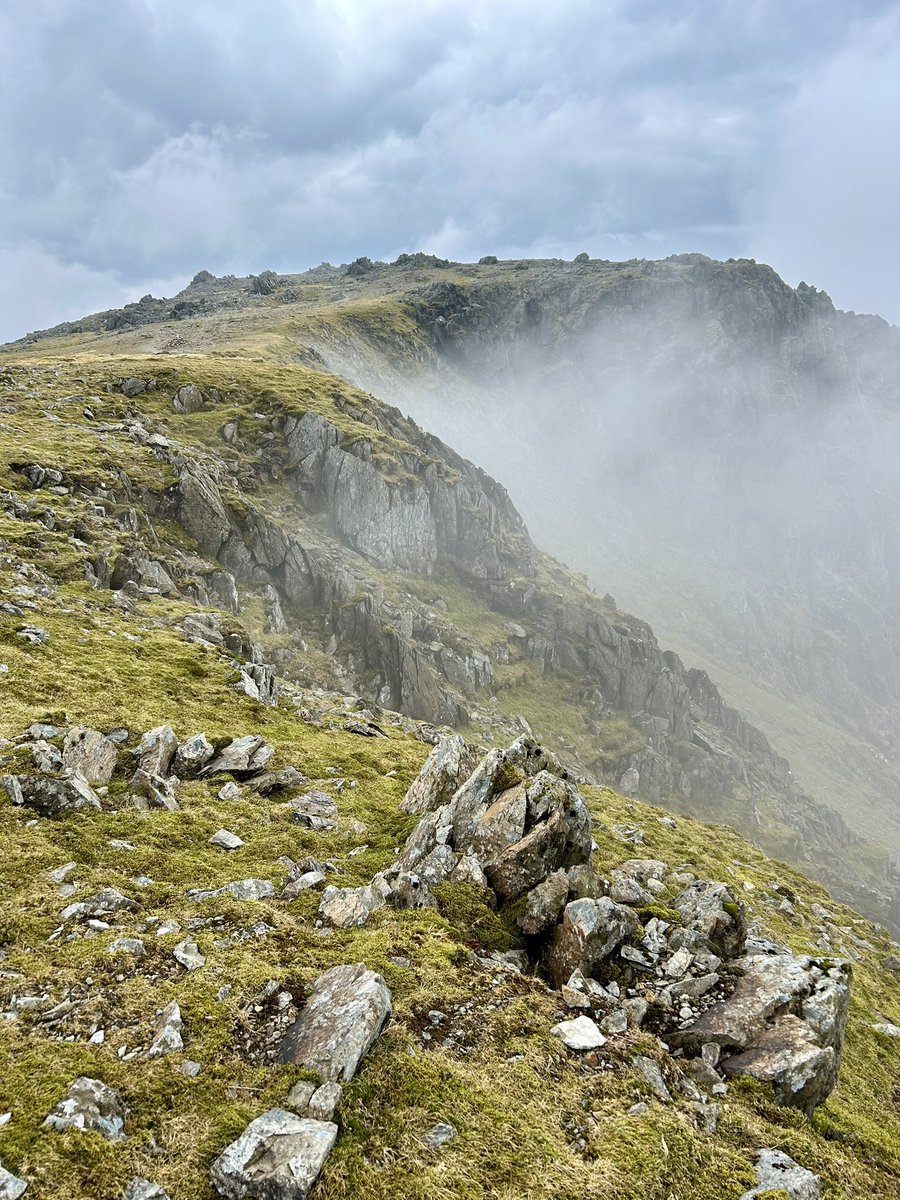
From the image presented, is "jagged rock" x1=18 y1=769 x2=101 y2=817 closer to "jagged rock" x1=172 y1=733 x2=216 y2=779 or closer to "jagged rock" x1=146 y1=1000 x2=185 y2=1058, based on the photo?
"jagged rock" x1=172 y1=733 x2=216 y2=779

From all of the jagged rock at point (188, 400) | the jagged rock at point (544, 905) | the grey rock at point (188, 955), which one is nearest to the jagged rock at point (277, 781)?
the grey rock at point (188, 955)

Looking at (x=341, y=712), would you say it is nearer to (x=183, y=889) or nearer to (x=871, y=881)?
(x=183, y=889)

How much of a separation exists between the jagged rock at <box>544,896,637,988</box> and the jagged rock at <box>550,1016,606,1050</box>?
5.23 ft

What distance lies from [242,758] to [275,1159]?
48.6 ft

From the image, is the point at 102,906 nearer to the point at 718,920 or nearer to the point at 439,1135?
the point at 439,1135

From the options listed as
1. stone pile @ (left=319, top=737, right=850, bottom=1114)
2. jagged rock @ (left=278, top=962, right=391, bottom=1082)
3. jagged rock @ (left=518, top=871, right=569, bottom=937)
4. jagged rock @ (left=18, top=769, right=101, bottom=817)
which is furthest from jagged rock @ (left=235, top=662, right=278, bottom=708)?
jagged rock @ (left=278, top=962, right=391, bottom=1082)

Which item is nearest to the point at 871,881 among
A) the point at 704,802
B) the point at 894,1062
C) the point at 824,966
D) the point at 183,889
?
the point at 704,802

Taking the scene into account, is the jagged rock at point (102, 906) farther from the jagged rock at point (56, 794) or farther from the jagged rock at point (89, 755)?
the jagged rock at point (89, 755)

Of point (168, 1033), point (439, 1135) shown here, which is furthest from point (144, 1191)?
point (439, 1135)

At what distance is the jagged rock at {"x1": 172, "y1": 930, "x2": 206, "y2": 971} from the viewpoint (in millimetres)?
10047

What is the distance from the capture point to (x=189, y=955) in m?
10.3

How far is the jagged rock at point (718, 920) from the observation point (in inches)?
532

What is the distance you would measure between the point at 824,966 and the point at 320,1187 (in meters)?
11.2

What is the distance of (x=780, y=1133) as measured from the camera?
8734 mm
